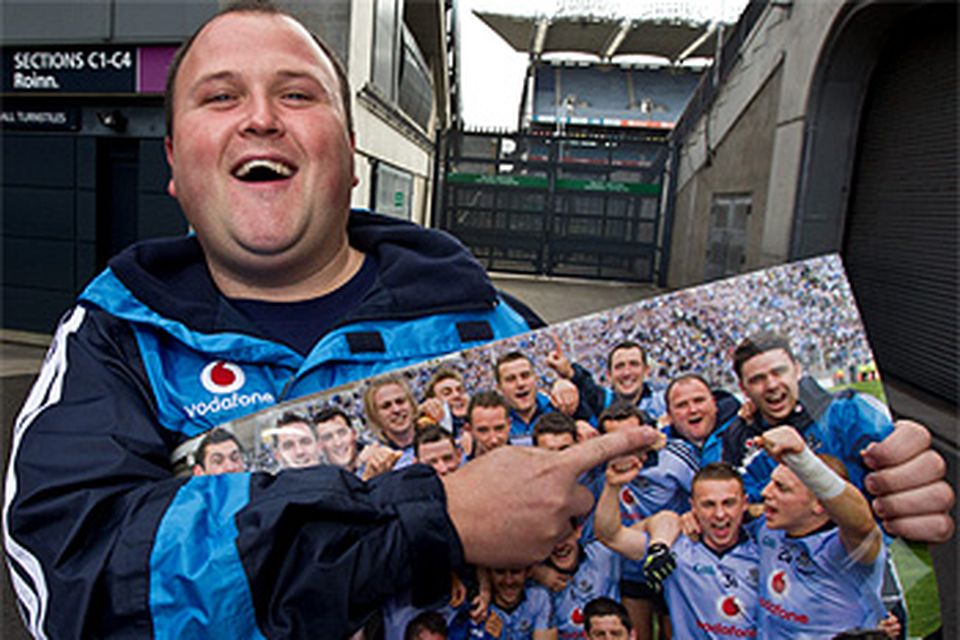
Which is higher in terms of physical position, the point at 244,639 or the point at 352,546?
the point at 352,546

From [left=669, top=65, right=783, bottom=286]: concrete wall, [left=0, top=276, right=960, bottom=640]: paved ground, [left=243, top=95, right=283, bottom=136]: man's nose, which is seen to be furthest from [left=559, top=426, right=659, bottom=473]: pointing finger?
[left=669, top=65, right=783, bottom=286]: concrete wall

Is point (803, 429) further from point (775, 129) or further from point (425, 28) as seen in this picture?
point (425, 28)

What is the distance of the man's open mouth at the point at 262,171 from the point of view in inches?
56.0

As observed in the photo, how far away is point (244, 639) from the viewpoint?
94 centimetres

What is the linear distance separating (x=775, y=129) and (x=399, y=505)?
11397mm

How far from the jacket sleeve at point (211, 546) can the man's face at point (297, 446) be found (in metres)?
0.11

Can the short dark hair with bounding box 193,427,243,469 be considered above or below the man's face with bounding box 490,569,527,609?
above

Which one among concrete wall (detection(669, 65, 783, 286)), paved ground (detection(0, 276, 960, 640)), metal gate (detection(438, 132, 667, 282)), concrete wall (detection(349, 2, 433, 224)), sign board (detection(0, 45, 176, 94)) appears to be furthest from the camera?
metal gate (detection(438, 132, 667, 282))

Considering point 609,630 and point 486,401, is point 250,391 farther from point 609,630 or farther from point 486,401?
point 609,630

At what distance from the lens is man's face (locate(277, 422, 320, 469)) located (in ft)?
3.65

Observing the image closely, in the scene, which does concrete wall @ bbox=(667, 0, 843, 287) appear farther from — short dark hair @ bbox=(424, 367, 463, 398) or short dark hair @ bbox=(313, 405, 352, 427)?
short dark hair @ bbox=(313, 405, 352, 427)

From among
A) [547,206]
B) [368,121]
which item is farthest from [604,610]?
[547,206]

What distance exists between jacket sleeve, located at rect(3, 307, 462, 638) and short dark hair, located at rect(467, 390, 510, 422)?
169 mm

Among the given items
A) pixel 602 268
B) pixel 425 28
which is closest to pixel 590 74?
pixel 425 28
